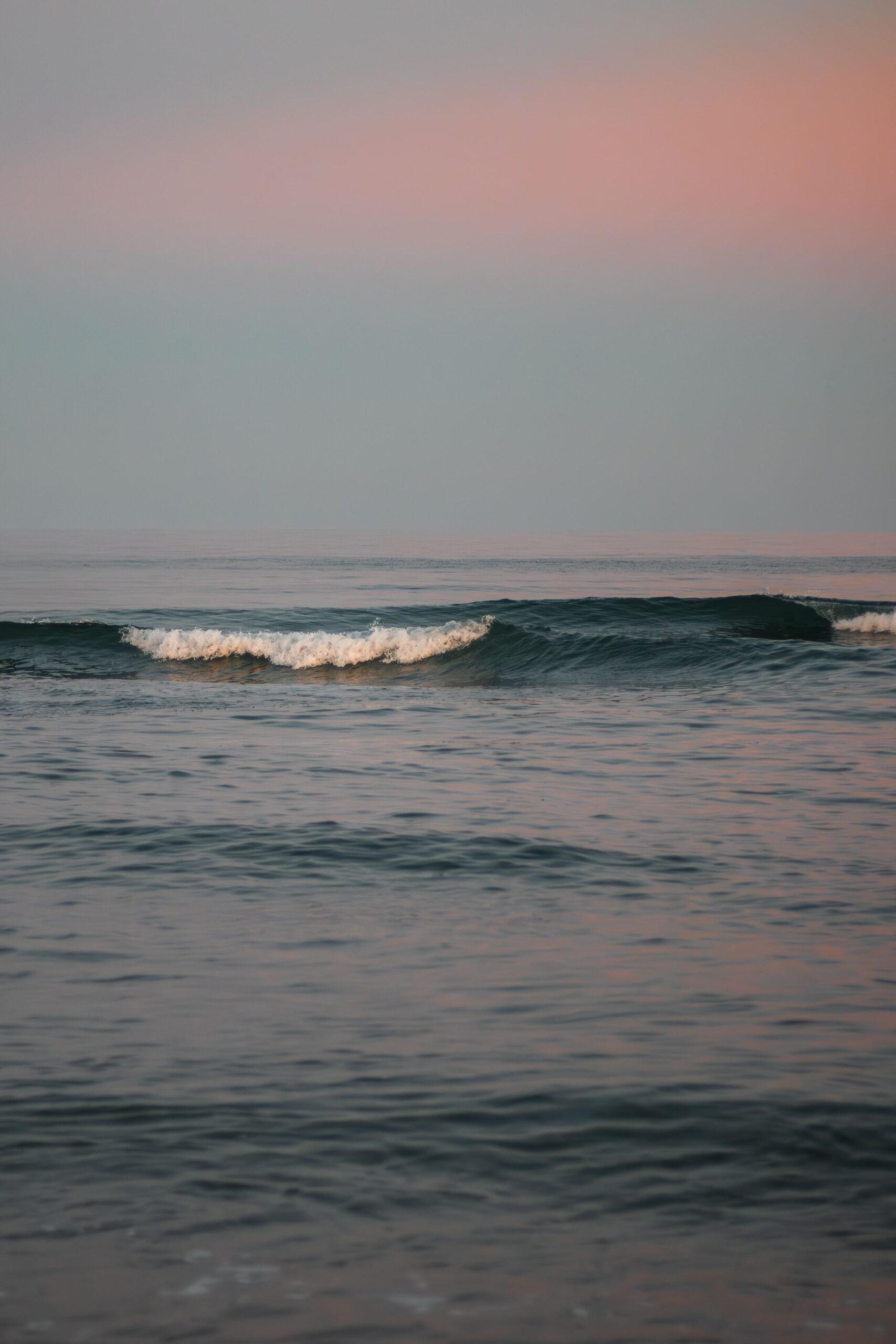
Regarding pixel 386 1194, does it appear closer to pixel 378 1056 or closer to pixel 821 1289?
pixel 378 1056

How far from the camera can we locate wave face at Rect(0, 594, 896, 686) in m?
22.4

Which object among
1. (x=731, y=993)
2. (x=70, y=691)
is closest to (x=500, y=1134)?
(x=731, y=993)

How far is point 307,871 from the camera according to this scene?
7.84m

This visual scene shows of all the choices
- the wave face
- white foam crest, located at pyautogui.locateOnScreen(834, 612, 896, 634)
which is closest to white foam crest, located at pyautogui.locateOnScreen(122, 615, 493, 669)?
the wave face

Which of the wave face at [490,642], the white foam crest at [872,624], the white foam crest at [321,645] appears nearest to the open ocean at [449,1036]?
the wave face at [490,642]

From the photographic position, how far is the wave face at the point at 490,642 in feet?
73.4

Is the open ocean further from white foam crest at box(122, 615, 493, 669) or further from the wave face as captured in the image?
white foam crest at box(122, 615, 493, 669)

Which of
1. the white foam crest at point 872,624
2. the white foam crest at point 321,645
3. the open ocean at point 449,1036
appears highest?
the white foam crest at point 872,624

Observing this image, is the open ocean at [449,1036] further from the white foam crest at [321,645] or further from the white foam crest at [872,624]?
the white foam crest at [872,624]

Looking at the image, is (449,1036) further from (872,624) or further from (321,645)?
(872,624)

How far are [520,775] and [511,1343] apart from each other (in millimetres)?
8396

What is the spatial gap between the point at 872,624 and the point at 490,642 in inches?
355

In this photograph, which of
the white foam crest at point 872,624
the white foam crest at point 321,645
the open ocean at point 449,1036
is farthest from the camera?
the white foam crest at point 872,624

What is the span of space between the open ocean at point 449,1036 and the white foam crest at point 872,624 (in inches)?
536
